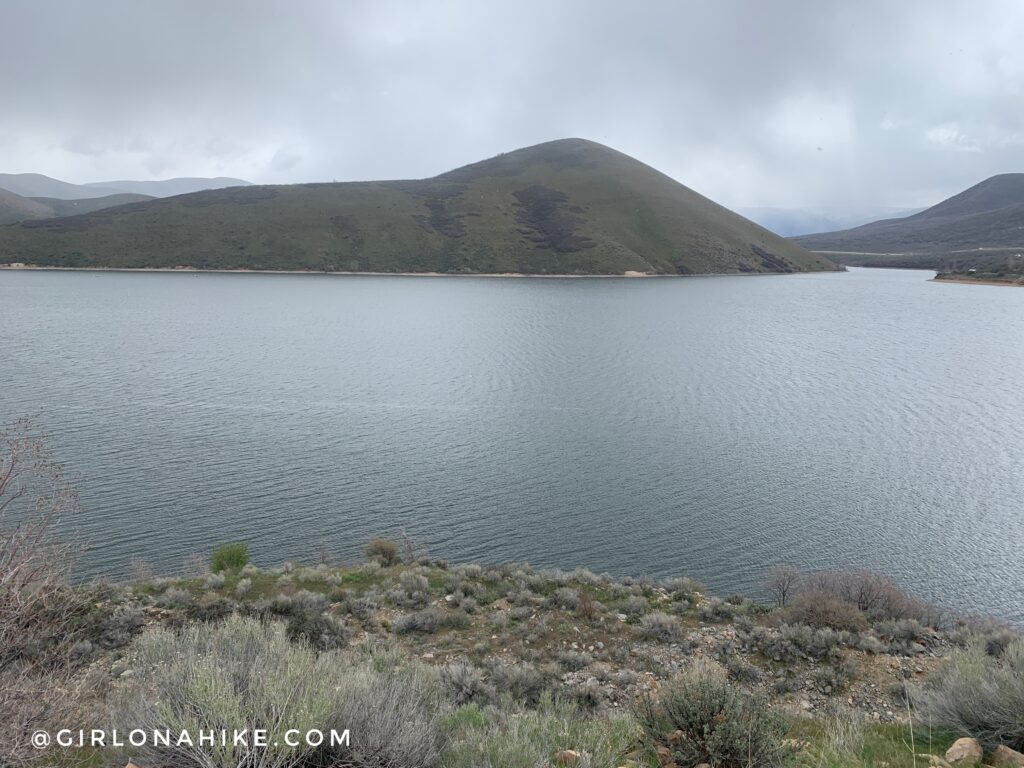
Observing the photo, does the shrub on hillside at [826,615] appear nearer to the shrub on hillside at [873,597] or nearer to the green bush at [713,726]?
the shrub on hillside at [873,597]

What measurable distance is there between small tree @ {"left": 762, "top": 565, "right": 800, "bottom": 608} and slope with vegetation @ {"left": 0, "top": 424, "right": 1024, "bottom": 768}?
0.09 metres

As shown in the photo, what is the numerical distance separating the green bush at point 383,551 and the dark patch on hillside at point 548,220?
372 ft

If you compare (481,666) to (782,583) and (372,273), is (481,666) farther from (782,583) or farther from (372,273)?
(372,273)

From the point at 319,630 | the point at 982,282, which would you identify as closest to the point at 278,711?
the point at 319,630

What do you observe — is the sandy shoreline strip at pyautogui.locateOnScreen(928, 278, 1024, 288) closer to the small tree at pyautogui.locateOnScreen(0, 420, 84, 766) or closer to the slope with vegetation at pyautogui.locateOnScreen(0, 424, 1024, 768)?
the slope with vegetation at pyautogui.locateOnScreen(0, 424, 1024, 768)

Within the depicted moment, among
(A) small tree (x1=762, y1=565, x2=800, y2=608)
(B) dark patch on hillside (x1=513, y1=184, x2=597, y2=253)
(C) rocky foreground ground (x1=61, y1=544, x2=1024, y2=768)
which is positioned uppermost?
(B) dark patch on hillside (x1=513, y1=184, x2=597, y2=253)

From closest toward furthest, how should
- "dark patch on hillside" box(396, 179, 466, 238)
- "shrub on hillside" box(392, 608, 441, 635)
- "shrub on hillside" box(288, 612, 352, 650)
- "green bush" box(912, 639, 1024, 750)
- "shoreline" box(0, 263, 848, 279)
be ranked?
"green bush" box(912, 639, 1024, 750) < "shrub on hillside" box(288, 612, 352, 650) < "shrub on hillside" box(392, 608, 441, 635) < "shoreline" box(0, 263, 848, 279) < "dark patch on hillside" box(396, 179, 466, 238)

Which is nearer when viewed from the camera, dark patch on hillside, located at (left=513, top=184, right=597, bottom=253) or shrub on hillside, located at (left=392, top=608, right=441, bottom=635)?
shrub on hillside, located at (left=392, top=608, right=441, bottom=635)

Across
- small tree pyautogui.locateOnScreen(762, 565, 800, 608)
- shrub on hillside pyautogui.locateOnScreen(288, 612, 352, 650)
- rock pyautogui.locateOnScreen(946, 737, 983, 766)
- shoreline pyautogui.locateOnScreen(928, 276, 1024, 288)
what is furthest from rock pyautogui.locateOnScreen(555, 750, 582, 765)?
shoreline pyautogui.locateOnScreen(928, 276, 1024, 288)

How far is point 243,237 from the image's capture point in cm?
11944

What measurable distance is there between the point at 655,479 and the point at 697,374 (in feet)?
61.6

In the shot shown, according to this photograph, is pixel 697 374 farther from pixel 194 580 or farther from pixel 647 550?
pixel 194 580

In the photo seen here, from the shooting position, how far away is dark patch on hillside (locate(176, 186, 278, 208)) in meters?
134

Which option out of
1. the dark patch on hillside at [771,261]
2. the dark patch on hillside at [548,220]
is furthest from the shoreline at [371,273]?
the dark patch on hillside at [548,220]
